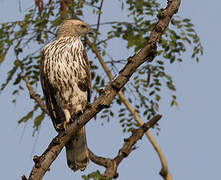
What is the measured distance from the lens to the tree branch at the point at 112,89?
10.8 feet

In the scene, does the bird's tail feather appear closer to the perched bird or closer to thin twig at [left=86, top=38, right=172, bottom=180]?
the perched bird

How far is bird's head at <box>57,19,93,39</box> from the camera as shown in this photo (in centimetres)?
550

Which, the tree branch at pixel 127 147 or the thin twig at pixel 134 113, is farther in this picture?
the thin twig at pixel 134 113

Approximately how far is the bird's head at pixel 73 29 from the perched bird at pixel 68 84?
5.9 inches

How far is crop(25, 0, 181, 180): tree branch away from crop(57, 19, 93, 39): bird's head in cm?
205

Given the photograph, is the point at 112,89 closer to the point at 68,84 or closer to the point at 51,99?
the point at 68,84

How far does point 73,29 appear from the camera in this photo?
5562 mm

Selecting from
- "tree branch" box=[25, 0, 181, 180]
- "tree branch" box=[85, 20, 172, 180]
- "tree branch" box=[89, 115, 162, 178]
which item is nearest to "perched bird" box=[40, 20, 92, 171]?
"tree branch" box=[89, 115, 162, 178]

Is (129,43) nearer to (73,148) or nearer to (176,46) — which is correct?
(176,46)

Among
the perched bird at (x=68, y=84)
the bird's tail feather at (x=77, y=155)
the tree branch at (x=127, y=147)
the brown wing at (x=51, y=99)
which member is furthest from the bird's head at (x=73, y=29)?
the tree branch at (x=127, y=147)

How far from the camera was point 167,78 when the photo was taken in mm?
5949

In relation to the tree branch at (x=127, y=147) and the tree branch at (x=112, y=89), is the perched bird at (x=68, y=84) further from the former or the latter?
the tree branch at (x=112, y=89)

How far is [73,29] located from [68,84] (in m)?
0.93

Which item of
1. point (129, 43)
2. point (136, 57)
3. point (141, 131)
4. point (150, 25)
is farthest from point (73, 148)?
point (136, 57)
